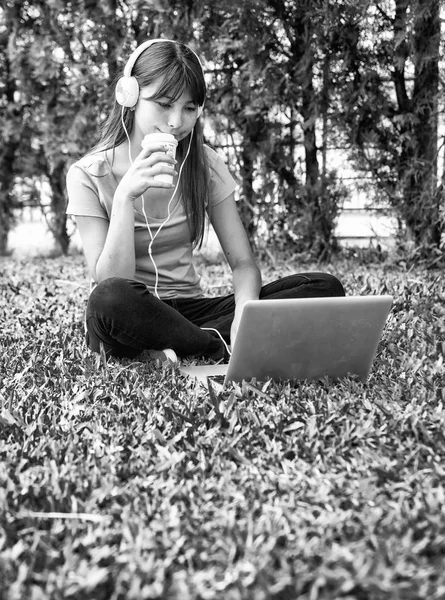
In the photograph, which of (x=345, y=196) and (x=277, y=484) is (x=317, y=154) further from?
(x=277, y=484)

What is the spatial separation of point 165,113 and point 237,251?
0.62 metres

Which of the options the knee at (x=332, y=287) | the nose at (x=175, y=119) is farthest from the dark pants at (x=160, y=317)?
the nose at (x=175, y=119)

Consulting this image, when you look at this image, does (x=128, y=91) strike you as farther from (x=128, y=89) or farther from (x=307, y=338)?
(x=307, y=338)

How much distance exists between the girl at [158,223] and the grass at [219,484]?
184 millimetres

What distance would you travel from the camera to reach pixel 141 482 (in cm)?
160

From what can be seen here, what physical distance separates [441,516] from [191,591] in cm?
50

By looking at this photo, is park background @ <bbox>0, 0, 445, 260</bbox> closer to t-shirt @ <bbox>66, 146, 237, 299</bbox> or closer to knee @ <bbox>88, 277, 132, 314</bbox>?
t-shirt @ <bbox>66, 146, 237, 299</bbox>

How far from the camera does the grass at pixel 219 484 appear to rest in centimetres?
124

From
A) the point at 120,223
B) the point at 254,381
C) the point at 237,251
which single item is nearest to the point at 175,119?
the point at 120,223

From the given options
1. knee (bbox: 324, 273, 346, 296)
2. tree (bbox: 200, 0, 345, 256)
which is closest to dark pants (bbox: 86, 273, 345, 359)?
knee (bbox: 324, 273, 346, 296)

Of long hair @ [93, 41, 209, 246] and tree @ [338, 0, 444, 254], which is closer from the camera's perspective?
long hair @ [93, 41, 209, 246]

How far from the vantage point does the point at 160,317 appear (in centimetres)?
251

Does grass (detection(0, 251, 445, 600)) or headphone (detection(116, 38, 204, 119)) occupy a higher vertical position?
headphone (detection(116, 38, 204, 119))

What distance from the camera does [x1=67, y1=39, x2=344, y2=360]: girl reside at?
8.14 ft
